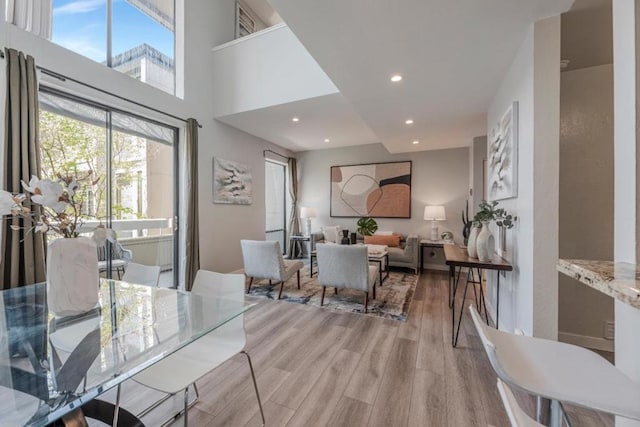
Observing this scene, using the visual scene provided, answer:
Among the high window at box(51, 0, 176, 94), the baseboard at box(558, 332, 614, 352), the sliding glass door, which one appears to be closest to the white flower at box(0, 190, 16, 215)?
the sliding glass door

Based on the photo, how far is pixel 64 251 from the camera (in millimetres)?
1180

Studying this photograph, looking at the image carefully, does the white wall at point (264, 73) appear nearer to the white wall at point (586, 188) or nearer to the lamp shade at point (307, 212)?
the white wall at point (586, 188)

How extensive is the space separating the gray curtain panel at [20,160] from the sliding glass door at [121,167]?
0.18 m

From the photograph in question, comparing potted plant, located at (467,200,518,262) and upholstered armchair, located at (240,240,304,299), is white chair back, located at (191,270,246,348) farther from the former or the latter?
potted plant, located at (467,200,518,262)

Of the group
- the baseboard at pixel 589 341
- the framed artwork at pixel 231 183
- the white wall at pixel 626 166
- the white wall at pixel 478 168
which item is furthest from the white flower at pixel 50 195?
the white wall at pixel 478 168

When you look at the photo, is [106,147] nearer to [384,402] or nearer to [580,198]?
[384,402]

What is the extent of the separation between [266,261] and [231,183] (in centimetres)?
181

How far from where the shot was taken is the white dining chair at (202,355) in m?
1.17

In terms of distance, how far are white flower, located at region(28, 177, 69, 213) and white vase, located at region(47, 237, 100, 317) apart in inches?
6.2

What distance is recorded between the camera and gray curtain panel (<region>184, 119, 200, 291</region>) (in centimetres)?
374

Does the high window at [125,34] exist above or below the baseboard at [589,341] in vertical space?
above

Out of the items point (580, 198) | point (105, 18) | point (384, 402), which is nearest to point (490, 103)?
point (580, 198)

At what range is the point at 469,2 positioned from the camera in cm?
158

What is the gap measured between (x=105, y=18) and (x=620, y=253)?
481 cm
